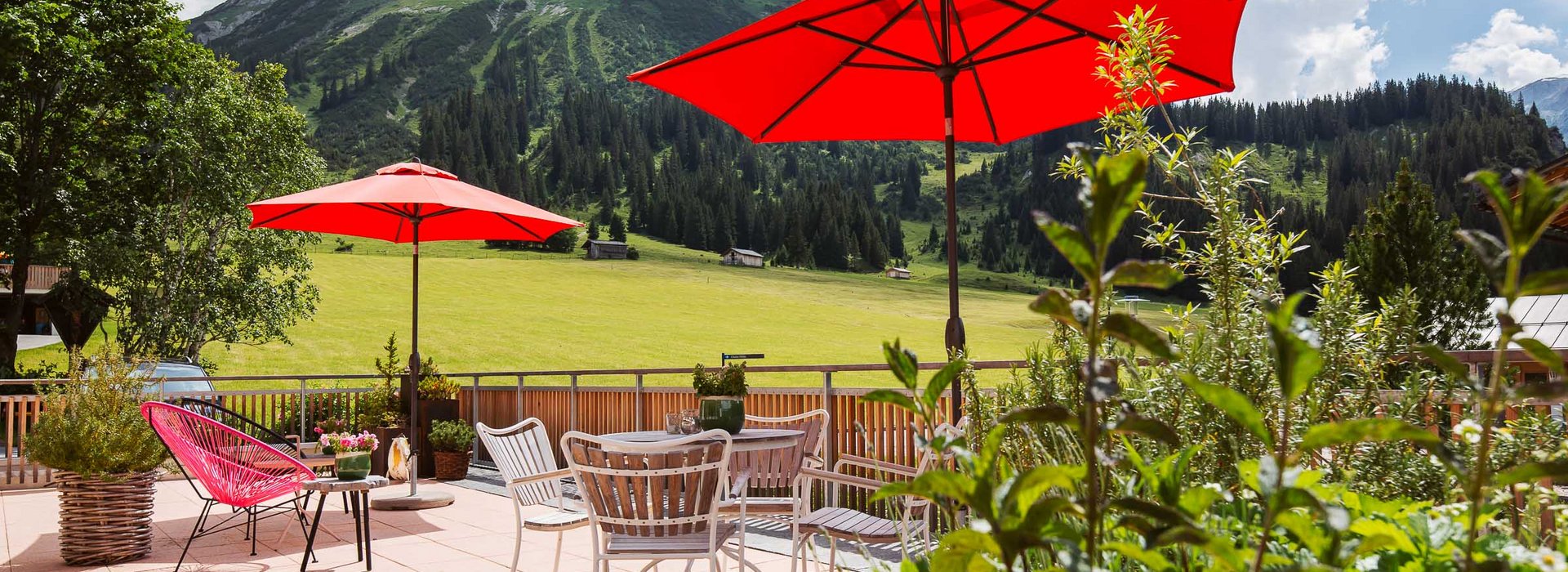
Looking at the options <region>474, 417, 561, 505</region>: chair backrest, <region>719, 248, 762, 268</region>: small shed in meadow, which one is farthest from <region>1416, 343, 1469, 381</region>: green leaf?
<region>719, 248, 762, 268</region>: small shed in meadow

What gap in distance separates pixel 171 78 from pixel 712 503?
1894 centimetres

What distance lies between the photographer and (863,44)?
12.0 ft

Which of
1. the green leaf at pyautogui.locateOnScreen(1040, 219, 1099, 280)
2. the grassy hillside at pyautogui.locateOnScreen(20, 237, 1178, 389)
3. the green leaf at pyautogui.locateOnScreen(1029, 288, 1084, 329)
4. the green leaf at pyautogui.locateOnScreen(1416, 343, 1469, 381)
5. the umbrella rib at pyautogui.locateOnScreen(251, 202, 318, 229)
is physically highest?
the umbrella rib at pyautogui.locateOnScreen(251, 202, 318, 229)

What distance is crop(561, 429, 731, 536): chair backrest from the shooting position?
126 inches

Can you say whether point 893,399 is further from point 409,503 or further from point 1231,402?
point 409,503

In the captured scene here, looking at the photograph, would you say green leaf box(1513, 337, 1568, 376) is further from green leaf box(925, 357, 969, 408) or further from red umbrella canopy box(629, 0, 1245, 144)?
red umbrella canopy box(629, 0, 1245, 144)

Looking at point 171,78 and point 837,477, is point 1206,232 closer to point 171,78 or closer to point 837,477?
point 837,477

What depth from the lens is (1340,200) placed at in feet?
228

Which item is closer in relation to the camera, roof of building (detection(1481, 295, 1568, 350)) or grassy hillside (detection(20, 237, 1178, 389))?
roof of building (detection(1481, 295, 1568, 350))

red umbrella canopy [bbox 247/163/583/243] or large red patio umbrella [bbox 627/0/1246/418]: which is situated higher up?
large red patio umbrella [bbox 627/0/1246/418]

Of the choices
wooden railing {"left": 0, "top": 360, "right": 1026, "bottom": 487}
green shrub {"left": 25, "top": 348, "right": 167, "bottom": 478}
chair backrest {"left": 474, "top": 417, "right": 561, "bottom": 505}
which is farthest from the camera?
wooden railing {"left": 0, "top": 360, "right": 1026, "bottom": 487}

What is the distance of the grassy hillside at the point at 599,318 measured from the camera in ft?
114

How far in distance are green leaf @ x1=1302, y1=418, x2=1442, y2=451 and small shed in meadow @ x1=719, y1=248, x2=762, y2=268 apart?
70548mm

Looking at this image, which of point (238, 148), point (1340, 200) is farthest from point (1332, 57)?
point (238, 148)
